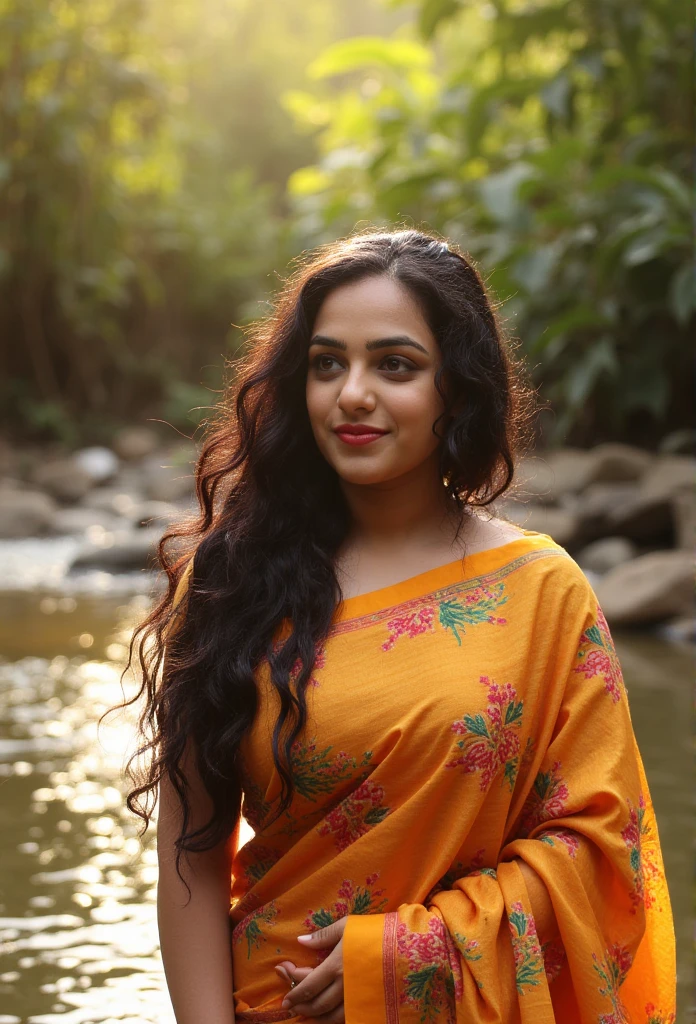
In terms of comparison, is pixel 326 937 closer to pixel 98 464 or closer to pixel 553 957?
pixel 553 957

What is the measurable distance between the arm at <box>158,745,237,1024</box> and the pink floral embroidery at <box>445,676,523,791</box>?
15.1 inches

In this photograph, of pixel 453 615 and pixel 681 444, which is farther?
pixel 681 444

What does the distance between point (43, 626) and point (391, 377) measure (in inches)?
189

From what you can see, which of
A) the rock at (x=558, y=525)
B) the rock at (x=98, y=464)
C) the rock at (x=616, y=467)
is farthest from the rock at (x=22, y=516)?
the rock at (x=616, y=467)

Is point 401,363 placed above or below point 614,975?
above

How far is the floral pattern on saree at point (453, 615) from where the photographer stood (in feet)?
5.12

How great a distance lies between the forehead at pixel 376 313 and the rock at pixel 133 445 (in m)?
12.4

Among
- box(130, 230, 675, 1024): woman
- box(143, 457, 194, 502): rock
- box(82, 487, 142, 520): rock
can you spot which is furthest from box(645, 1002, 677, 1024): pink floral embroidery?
box(82, 487, 142, 520): rock

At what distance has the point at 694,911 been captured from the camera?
2781 mm

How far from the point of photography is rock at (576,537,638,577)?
6.65 metres

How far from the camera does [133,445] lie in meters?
14.0

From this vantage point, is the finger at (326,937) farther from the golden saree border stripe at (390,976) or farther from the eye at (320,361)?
the eye at (320,361)

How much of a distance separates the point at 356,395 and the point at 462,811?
1.79 ft

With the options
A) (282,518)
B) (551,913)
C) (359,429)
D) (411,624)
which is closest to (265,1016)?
(551,913)
